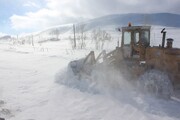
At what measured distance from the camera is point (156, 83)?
815 centimetres

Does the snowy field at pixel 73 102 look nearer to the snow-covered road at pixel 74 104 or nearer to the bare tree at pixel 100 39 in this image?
the snow-covered road at pixel 74 104

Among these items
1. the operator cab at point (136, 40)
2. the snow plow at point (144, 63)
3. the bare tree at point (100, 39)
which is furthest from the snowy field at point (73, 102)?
the bare tree at point (100, 39)

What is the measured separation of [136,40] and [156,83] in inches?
83.4

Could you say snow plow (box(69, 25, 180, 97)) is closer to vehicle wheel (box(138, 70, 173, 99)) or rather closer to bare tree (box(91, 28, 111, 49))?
vehicle wheel (box(138, 70, 173, 99))

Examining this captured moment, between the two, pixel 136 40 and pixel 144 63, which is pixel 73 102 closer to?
pixel 144 63

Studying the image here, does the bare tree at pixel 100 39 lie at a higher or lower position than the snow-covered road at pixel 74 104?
higher

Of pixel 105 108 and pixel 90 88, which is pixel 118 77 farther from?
pixel 105 108

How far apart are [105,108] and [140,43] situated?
3.32 m

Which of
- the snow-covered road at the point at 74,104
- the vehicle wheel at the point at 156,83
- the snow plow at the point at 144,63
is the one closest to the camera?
the snow-covered road at the point at 74,104

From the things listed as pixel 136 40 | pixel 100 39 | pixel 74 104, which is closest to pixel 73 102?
pixel 74 104

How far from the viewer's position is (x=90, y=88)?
29.8 feet

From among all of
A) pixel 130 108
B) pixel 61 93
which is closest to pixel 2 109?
pixel 61 93

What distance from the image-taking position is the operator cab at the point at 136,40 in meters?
9.43

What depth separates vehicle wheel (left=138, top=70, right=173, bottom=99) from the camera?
798 centimetres
